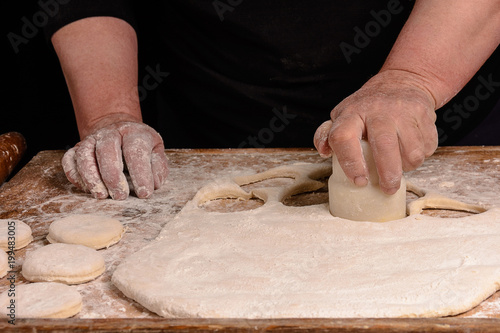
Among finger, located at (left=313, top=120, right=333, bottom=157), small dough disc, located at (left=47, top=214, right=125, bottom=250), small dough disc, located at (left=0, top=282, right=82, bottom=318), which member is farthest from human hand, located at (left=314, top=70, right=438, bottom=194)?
small dough disc, located at (left=0, top=282, right=82, bottom=318)

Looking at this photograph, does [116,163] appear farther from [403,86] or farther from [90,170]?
[403,86]

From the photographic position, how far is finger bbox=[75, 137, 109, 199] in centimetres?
169

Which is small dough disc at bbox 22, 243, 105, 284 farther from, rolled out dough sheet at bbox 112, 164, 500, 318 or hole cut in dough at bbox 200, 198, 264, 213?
hole cut in dough at bbox 200, 198, 264, 213

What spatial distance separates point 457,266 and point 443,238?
132mm

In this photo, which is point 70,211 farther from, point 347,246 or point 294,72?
point 294,72

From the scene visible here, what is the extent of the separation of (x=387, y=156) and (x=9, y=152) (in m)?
1.28

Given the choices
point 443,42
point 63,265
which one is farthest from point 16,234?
point 443,42

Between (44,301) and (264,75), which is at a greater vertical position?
(264,75)

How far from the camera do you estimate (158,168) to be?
5.84 ft

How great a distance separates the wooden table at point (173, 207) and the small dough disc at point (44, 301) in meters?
0.03

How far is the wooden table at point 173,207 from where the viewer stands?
35.5 inches

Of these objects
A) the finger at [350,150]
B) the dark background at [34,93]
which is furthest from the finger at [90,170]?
the dark background at [34,93]
